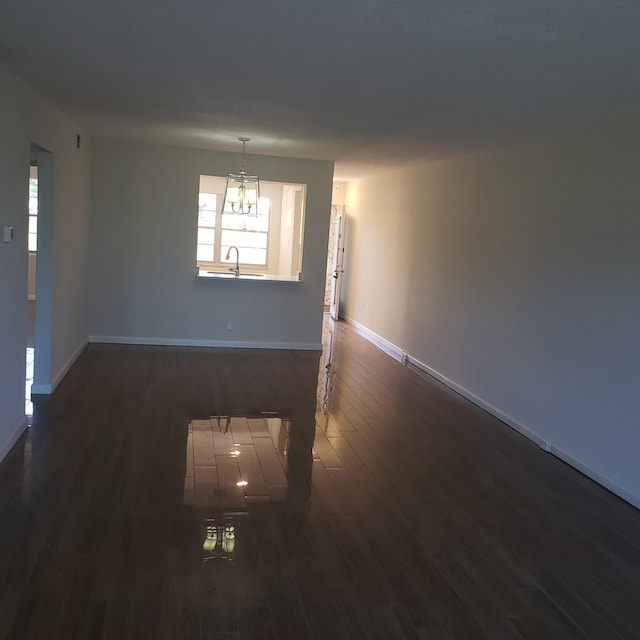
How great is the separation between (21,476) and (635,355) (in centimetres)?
372

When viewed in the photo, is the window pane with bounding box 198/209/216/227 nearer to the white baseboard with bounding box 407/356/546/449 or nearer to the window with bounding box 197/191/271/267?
the window with bounding box 197/191/271/267

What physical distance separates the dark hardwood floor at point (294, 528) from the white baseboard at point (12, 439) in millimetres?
74

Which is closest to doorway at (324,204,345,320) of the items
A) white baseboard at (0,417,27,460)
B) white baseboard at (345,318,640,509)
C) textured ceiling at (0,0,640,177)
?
white baseboard at (345,318,640,509)

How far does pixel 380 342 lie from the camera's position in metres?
8.20

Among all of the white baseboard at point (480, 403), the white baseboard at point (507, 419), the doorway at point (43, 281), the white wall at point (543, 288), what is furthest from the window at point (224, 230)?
the doorway at point (43, 281)

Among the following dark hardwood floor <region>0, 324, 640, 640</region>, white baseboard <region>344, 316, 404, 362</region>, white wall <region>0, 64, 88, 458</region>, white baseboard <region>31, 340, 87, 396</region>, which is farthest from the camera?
white baseboard <region>344, 316, 404, 362</region>

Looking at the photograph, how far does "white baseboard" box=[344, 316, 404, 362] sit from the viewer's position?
752 cm

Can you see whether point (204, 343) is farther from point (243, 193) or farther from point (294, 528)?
point (294, 528)

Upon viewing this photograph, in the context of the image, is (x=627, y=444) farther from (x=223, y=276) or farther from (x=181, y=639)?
(x=223, y=276)

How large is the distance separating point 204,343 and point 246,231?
147 inches

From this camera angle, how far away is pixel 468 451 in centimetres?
431

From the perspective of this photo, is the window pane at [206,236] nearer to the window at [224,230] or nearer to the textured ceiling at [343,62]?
the window at [224,230]

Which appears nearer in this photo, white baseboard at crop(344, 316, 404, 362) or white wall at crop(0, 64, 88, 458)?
white wall at crop(0, 64, 88, 458)

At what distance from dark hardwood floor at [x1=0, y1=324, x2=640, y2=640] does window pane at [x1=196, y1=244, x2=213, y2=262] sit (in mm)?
5510
